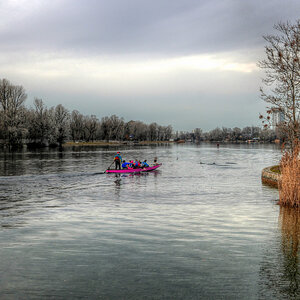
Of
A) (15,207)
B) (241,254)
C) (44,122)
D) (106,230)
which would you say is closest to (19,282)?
(106,230)

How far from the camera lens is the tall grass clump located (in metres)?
17.7

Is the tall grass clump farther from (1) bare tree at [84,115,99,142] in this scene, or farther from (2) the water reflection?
(1) bare tree at [84,115,99,142]

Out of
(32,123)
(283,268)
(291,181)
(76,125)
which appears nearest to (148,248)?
(283,268)

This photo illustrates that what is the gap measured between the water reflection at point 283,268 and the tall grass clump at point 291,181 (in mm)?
3795

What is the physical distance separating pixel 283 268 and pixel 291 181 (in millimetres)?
8837

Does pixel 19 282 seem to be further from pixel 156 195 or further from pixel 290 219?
pixel 156 195

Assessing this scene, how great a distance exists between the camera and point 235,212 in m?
18.3

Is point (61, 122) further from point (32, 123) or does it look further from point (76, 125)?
point (76, 125)

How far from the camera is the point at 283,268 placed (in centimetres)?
984

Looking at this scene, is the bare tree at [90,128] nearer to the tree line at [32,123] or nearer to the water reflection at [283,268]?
the tree line at [32,123]

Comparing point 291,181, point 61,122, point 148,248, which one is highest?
point 61,122

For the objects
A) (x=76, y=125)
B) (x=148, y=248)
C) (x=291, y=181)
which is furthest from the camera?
(x=76, y=125)

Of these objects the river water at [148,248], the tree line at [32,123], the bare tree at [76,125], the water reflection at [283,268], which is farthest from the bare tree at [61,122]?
the water reflection at [283,268]

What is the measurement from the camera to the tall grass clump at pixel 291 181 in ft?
58.1
